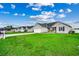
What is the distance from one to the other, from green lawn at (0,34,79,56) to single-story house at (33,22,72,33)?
0.20 ft

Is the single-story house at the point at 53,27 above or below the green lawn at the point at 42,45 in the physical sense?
above

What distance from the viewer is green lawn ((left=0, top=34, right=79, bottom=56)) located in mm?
2654

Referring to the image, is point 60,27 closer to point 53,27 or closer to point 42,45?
point 53,27

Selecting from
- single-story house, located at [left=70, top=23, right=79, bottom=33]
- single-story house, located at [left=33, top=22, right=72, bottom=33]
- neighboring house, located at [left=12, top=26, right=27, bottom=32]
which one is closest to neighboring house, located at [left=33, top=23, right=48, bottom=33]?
single-story house, located at [left=33, top=22, right=72, bottom=33]

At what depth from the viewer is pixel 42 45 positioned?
268 cm

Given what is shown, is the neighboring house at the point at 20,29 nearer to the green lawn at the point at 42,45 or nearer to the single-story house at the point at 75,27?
the green lawn at the point at 42,45

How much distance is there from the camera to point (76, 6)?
2.65 meters

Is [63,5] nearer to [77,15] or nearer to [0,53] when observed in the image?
[77,15]

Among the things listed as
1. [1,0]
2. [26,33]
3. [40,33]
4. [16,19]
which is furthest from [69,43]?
[1,0]

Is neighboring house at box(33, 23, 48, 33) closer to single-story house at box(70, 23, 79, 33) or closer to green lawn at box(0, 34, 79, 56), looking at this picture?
green lawn at box(0, 34, 79, 56)

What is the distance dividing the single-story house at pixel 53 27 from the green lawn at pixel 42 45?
2.4 inches

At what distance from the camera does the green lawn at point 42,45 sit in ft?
8.71

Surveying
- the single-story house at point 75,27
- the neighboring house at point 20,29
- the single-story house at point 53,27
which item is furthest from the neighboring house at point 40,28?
the single-story house at point 75,27

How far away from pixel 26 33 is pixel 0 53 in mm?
396
